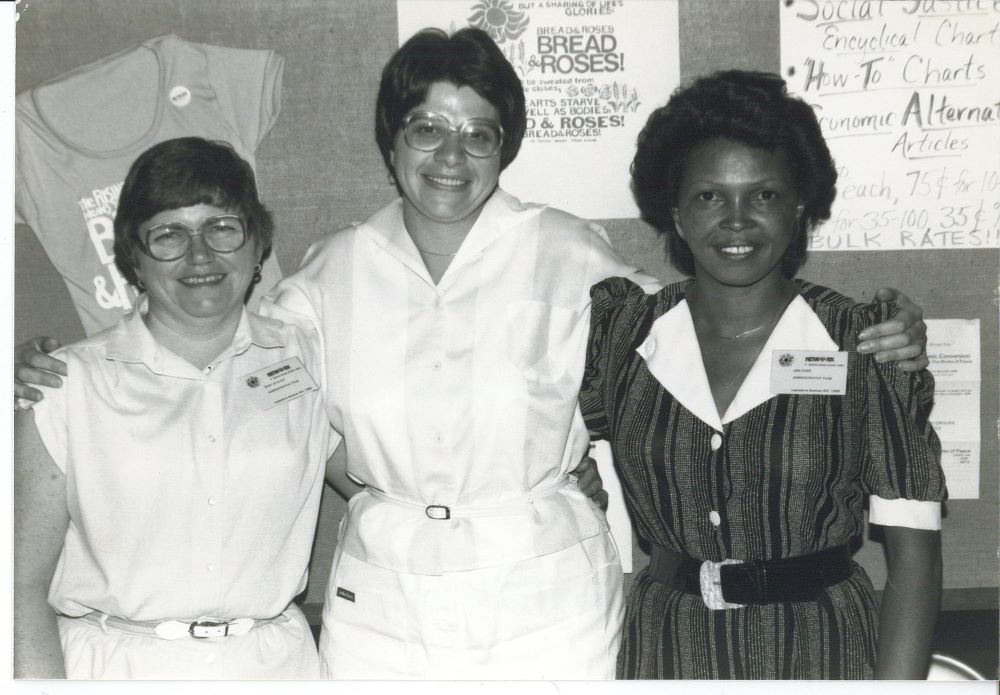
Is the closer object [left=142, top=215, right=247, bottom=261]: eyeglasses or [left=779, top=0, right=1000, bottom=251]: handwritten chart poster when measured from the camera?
[left=142, top=215, right=247, bottom=261]: eyeglasses

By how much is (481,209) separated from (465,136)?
20 centimetres

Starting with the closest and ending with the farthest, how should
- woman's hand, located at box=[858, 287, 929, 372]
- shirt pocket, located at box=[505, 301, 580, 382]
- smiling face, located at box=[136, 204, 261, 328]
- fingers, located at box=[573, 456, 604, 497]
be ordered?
woman's hand, located at box=[858, 287, 929, 372]
smiling face, located at box=[136, 204, 261, 328]
shirt pocket, located at box=[505, 301, 580, 382]
fingers, located at box=[573, 456, 604, 497]

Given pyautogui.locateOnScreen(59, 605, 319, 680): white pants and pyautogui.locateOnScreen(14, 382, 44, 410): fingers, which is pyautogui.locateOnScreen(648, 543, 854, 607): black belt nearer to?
pyautogui.locateOnScreen(59, 605, 319, 680): white pants

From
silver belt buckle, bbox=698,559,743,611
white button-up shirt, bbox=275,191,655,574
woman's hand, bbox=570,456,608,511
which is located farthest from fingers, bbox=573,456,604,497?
silver belt buckle, bbox=698,559,743,611

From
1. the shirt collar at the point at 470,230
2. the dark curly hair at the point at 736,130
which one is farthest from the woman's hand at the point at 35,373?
the dark curly hair at the point at 736,130

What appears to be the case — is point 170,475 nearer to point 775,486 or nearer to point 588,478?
point 588,478

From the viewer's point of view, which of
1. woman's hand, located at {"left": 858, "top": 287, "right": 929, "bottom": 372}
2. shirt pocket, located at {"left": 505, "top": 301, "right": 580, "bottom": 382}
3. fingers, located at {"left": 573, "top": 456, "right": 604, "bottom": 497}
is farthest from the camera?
fingers, located at {"left": 573, "top": 456, "right": 604, "bottom": 497}

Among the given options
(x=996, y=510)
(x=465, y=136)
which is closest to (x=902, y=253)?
(x=996, y=510)

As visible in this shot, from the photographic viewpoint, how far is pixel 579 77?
2275 mm

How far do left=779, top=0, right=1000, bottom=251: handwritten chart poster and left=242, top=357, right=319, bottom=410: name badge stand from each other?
1.45 meters

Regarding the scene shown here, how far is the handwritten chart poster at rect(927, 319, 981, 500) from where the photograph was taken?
2297 millimetres

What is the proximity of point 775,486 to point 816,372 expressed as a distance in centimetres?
25

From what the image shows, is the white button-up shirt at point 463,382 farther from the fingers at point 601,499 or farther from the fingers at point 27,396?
the fingers at point 27,396

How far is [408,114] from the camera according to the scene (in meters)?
2.00
